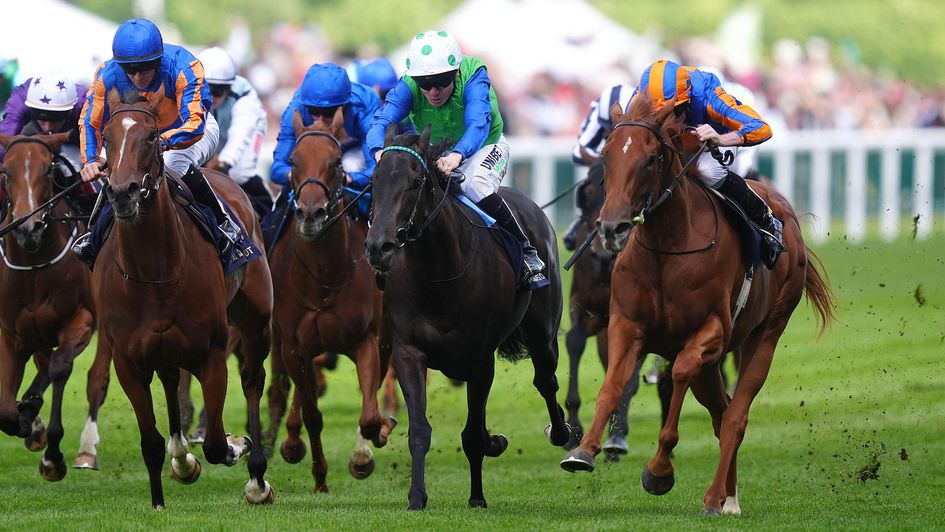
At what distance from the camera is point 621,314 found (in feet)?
25.8

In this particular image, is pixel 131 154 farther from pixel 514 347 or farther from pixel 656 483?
pixel 514 347

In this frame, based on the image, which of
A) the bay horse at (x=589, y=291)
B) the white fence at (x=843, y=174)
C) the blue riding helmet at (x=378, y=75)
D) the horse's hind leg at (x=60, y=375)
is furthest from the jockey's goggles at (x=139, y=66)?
the white fence at (x=843, y=174)

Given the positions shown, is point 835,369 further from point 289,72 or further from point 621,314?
point 289,72

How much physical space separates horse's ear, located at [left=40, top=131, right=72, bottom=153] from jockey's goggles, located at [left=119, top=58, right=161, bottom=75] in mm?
1048

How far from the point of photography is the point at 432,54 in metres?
8.42

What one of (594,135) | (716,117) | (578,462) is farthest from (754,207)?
(594,135)

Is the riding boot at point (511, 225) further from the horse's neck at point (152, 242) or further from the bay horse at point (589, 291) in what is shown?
the bay horse at point (589, 291)

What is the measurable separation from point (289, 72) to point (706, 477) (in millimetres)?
20278

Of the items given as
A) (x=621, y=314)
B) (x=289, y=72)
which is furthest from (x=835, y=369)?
(x=289, y=72)

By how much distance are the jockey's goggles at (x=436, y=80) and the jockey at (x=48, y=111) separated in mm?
2218

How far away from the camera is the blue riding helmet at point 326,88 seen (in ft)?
32.1

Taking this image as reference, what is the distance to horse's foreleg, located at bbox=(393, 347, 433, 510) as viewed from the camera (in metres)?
7.87

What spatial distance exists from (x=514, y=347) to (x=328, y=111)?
1.74 m

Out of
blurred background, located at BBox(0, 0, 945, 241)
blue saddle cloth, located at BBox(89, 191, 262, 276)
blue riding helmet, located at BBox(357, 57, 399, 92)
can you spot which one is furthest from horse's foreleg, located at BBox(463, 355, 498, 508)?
blurred background, located at BBox(0, 0, 945, 241)
